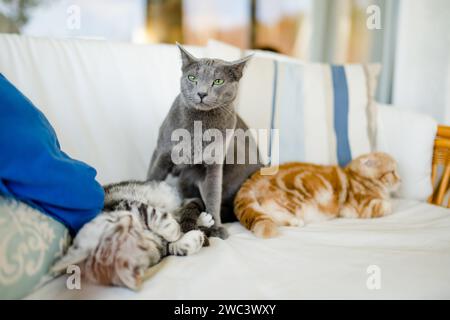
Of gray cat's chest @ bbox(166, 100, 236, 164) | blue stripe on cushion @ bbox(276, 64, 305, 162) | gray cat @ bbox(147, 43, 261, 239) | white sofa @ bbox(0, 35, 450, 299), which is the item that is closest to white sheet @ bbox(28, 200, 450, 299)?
white sofa @ bbox(0, 35, 450, 299)

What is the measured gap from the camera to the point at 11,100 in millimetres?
808

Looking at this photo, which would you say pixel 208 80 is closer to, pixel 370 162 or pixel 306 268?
pixel 306 268

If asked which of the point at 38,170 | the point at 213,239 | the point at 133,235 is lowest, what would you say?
the point at 213,239

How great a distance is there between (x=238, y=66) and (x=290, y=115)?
0.45 m

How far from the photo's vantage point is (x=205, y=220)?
107 cm

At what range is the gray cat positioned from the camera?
3.31 feet

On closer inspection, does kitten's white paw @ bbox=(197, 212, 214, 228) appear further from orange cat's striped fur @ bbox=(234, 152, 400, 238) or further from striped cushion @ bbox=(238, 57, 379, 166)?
striped cushion @ bbox=(238, 57, 379, 166)

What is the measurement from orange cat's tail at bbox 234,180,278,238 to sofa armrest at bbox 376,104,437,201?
2.02 ft

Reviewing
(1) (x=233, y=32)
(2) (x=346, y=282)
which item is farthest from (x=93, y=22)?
(2) (x=346, y=282)

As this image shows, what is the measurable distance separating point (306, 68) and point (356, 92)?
0.21 metres

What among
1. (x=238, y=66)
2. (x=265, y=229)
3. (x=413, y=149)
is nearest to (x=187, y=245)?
(x=265, y=229)

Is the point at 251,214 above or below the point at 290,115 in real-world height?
below

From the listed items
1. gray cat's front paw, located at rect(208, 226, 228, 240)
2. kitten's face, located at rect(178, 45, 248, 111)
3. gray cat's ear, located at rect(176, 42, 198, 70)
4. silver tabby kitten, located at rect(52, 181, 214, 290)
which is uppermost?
gray cat's ear, located at rect(176, 42, 198, 70)

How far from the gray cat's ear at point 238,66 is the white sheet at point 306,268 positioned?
433 millimetres
